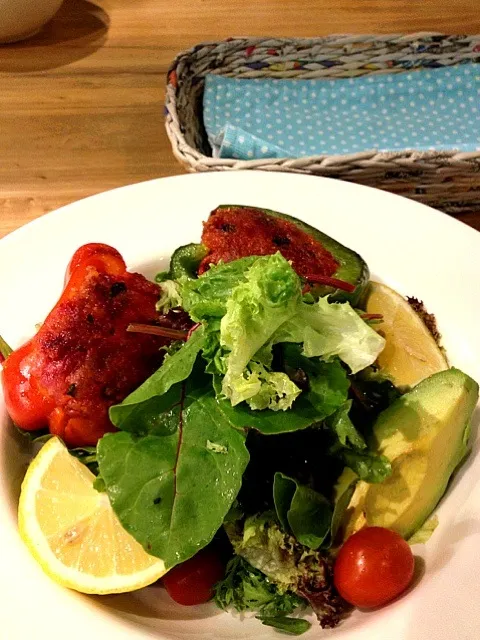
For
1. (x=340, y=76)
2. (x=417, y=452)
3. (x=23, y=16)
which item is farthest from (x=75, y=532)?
(x=23, y=16)

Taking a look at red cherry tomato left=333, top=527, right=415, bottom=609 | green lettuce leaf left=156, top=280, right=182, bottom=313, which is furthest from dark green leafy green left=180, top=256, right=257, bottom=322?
red cherry tomato left=333, top=527, right=415, bottom=609

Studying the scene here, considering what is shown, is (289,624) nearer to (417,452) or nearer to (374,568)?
(374,568)

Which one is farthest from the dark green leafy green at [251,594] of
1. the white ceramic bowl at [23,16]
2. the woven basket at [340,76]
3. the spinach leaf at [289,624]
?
the white ceramic bowl at [23,16]

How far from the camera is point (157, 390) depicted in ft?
3.22

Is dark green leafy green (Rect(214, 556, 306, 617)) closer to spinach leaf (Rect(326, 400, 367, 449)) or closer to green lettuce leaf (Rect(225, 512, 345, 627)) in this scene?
green lettuce leaf (Rect(225, 512, 345, 627))

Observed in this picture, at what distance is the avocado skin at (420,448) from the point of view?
1043 millimetres

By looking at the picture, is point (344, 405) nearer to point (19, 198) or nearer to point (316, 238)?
point (316, 238)

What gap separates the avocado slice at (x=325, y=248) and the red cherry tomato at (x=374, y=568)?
439 mm

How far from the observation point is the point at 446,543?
1.01 m

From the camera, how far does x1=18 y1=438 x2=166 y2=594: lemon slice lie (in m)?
0.99

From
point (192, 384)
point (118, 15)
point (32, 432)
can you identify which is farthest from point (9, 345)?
point (118, 15)

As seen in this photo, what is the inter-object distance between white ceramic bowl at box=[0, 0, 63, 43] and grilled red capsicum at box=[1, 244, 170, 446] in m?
1.61

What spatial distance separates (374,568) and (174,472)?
32 centimetres

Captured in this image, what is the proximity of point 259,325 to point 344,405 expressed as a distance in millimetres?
200
